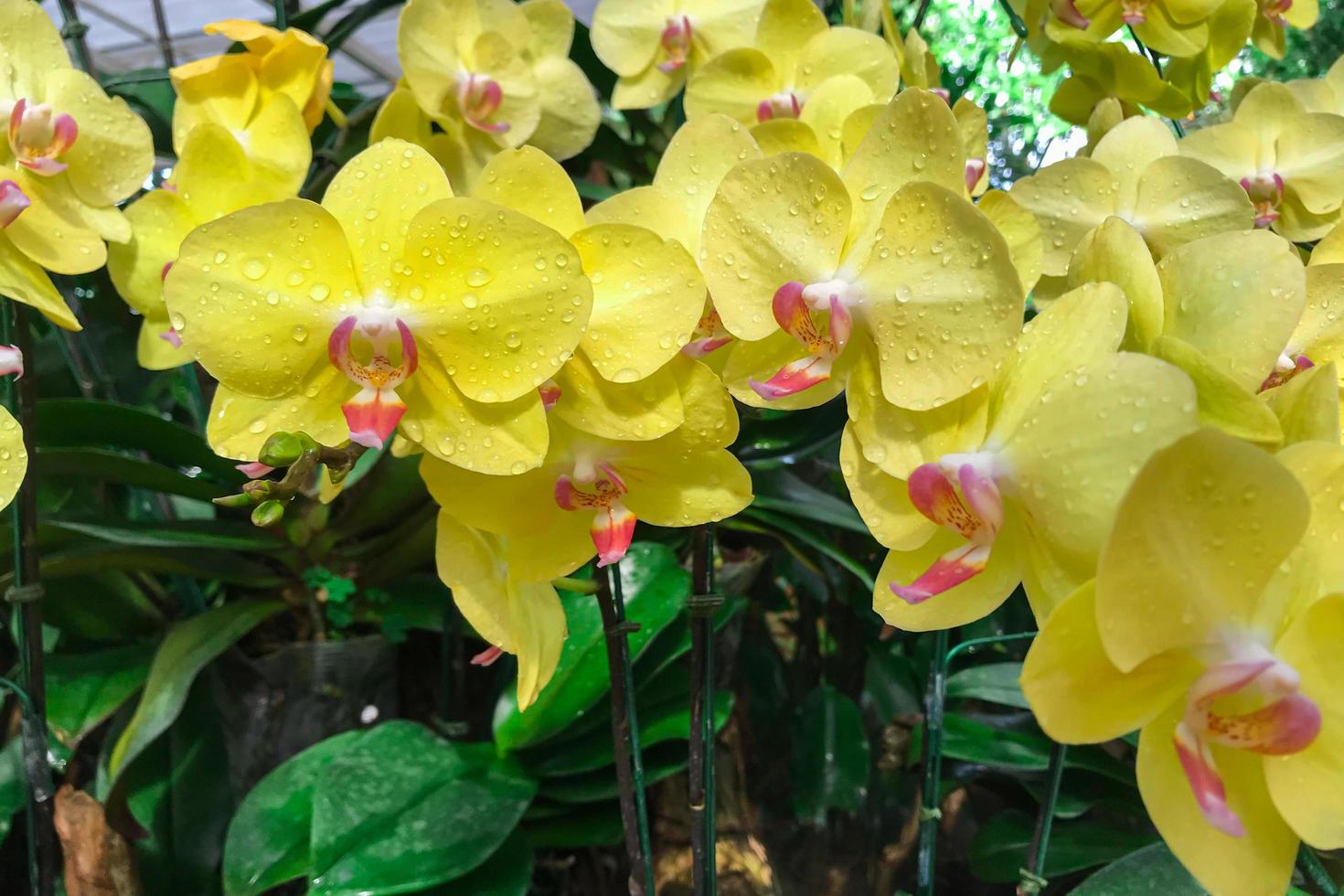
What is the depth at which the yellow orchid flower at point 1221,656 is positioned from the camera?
19 centimetres

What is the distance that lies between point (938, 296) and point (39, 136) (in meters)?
0.43

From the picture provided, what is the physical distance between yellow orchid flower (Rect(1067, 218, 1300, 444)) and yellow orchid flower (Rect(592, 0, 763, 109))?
42 centimetres

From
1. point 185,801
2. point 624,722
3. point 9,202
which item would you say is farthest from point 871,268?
point 185,801

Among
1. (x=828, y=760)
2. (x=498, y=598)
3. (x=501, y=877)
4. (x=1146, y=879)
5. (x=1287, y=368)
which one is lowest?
(x=828, y=760)

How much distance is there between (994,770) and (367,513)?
60cm

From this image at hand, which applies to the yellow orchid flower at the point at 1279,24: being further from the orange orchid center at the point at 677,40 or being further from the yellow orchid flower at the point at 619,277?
the yellow orchid flower at the point at 619,277

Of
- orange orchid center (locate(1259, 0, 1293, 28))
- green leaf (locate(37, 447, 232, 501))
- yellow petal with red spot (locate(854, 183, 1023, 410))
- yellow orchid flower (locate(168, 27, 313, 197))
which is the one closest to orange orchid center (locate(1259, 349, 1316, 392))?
yellow petal with red spot (locate(854, 183, 1023, 410))

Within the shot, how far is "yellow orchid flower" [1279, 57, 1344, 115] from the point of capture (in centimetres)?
51

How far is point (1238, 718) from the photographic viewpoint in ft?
0.70

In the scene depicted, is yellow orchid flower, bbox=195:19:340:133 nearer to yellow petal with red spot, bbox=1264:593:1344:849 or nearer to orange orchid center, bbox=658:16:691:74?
orange orchid center, bbox=658:16:691:74

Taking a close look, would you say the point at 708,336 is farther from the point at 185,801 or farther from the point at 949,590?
the point at 185,801

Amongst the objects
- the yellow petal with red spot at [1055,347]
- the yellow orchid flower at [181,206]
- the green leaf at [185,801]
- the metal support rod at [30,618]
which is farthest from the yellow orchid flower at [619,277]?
the green leaf at [185,801]

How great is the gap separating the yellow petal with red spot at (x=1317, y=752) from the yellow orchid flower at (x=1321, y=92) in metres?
0.44

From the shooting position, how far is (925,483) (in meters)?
0.25
